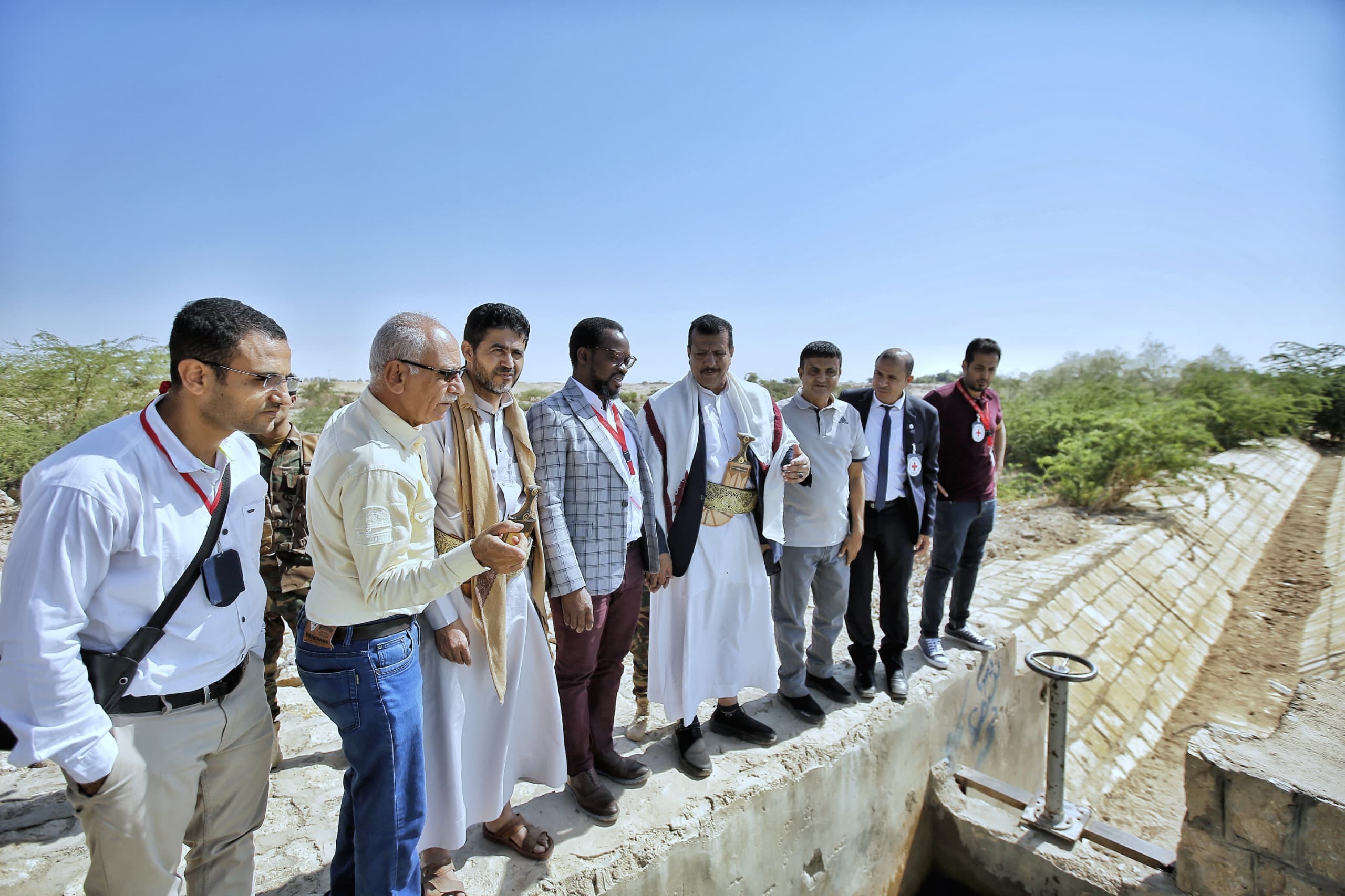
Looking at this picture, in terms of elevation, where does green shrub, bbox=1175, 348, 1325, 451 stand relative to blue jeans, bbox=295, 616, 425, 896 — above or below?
above

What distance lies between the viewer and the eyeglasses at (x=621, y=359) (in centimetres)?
261

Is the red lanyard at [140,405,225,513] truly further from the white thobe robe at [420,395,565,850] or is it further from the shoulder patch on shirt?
the white thobe robe at [420,395,565,850]

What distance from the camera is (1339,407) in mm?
19984

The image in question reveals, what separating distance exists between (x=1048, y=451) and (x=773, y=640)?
14.5 meters

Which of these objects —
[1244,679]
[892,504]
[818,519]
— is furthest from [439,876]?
[1244,679]

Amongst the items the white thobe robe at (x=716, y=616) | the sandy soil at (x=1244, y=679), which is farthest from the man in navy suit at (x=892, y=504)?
the sandy soil at (x=1244, y=679)

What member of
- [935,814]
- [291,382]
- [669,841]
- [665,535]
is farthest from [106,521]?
[935,814]

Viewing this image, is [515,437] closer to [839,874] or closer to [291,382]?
[291,382]

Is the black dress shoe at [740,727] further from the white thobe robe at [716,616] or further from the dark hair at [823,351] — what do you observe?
the dark hair at [823,351]

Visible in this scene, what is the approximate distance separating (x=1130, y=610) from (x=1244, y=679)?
54.5 inches

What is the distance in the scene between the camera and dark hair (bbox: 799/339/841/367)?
3.33 meters

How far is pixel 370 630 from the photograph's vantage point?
1735mm

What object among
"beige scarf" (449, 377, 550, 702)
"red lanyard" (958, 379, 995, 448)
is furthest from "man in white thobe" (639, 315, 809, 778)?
"red lanyard" (958, 379, 995, 448)

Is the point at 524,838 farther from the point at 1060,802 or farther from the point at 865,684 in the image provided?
the point at 1060,802
